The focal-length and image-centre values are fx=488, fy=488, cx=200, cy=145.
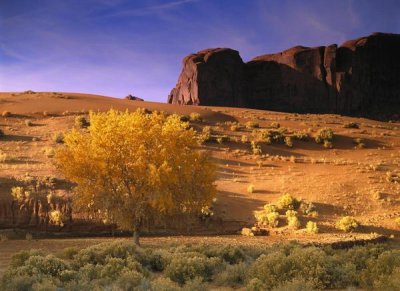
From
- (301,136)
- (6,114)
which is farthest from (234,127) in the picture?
(6,114)

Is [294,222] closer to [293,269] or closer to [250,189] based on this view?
[250,189]

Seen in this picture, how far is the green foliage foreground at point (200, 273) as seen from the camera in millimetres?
11688

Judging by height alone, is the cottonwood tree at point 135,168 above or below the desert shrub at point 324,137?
below

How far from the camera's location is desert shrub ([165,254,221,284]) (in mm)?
14305

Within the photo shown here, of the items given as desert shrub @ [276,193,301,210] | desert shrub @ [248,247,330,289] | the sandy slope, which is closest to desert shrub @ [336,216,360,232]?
the sandy slope

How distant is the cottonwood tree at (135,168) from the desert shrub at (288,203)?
9937 mm

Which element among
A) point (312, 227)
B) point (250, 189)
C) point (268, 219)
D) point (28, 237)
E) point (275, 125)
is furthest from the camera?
point (275, 125)

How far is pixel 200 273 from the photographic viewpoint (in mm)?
14672

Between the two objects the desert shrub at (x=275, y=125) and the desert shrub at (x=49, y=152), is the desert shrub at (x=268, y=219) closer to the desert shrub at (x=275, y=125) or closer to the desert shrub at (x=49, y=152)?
the desert shrub at (x=49, y=152)

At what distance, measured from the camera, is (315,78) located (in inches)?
3927

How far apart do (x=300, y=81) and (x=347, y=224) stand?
247ft

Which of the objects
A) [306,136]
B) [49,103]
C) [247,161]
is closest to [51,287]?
[247,161]

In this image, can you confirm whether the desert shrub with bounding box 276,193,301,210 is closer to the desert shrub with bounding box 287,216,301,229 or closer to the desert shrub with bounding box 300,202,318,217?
the desert shrub with bounding box 300,202,318,217

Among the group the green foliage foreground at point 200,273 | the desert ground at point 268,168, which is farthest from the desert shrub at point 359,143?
the green foliage foreground at point 200,273
